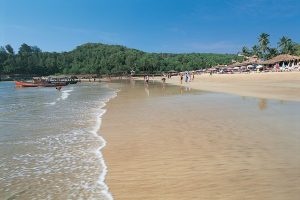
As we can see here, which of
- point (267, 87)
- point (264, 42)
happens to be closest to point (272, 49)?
point (264, 42)

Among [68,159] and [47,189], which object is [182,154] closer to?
[68,159]

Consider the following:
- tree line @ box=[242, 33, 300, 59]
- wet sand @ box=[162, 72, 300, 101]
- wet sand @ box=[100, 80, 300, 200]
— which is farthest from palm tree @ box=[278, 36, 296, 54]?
wet sand @ box=[100, 80, 300, 200]

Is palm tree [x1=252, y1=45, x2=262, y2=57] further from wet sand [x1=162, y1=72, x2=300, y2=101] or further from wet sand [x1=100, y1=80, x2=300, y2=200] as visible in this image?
wet sand [x1=100, y1=80, x2=300, y2=200]

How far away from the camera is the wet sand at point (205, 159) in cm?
596

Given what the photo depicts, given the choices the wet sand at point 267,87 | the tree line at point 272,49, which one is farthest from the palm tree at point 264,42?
the wet sand at point 267,87

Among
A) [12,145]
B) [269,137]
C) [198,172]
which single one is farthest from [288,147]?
[12,145]

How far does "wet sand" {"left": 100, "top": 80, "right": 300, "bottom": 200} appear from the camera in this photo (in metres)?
5.96

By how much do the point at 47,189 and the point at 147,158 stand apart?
2.65m

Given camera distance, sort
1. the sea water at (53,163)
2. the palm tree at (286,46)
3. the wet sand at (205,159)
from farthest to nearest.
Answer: the palm tree at (286,46) < the sea water at (53,163) < the wet sand at (205,159)

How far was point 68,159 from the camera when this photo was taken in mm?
8805

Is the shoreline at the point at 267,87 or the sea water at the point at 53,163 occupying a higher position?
the sea water at the point at 53,163

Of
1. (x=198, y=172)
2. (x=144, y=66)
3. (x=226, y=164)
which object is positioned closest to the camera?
(x=198, y=172)

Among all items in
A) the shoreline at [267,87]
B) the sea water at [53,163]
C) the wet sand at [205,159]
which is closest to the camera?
the wet sand at [205,159]

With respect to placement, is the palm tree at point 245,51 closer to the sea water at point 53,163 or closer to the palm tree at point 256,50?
the palm tree at point 256,50
